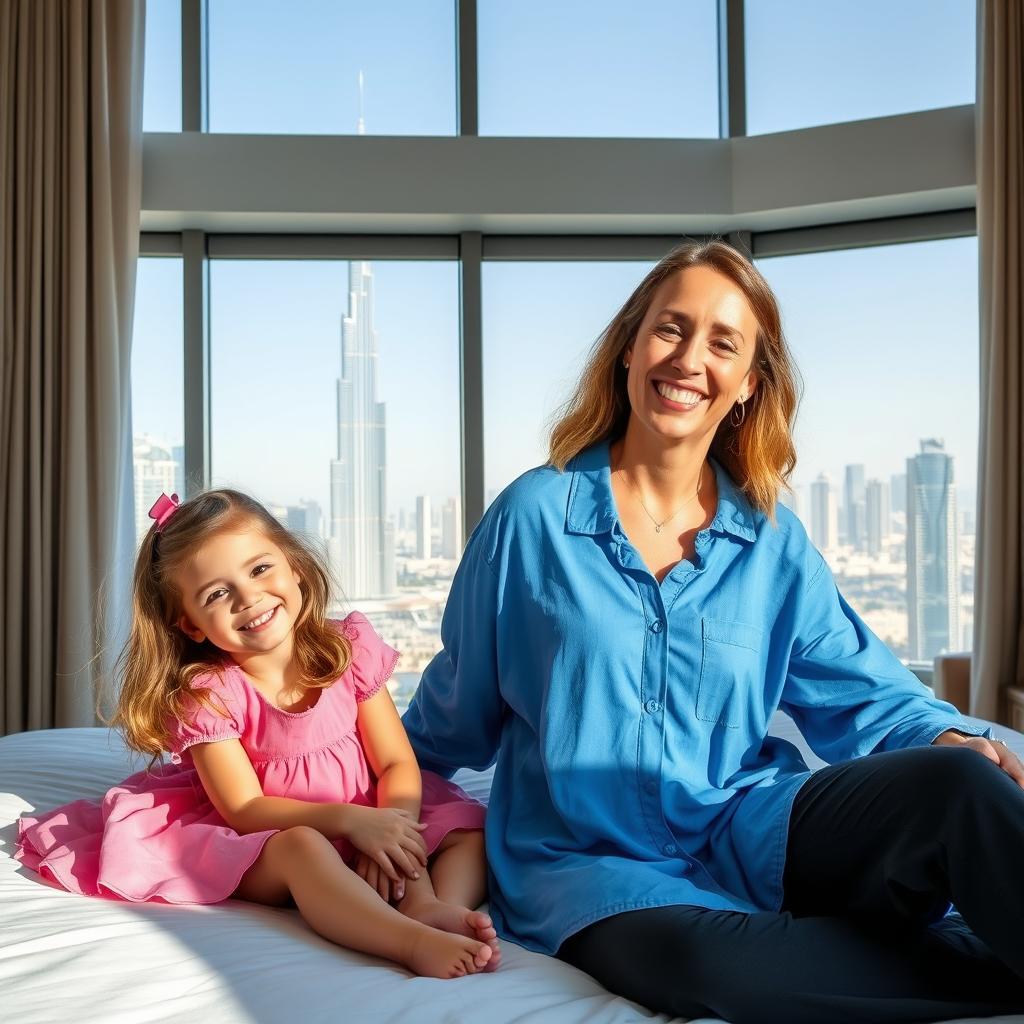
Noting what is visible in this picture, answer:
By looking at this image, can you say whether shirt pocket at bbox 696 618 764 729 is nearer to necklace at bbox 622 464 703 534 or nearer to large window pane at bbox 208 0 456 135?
necklace at bbox 622 464 703 534

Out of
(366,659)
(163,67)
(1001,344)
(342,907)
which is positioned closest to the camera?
(342,907)

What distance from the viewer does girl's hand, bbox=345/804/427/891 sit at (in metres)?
1.41

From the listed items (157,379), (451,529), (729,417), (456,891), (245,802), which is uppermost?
(157,379)

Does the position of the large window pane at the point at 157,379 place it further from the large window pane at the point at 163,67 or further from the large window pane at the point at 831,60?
the large window pane at the point at 831,60

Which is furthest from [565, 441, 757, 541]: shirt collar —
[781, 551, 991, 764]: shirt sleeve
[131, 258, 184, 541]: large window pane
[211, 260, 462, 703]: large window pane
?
[131, 258, 184, 541]: large window pane

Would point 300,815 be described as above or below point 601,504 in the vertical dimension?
below

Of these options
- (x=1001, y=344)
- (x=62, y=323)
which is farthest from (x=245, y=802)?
(x=1001, y=344)

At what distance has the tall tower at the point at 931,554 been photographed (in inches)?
163

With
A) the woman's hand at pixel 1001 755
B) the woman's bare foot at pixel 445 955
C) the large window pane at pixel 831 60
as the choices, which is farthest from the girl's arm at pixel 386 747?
the large window pane at pixel 831 60

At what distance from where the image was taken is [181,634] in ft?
5.68

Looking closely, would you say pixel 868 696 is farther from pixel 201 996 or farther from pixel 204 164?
pixel 204 164

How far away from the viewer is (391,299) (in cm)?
430

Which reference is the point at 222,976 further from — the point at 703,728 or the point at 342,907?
the point at 703,728

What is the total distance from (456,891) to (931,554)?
10.4 feet
